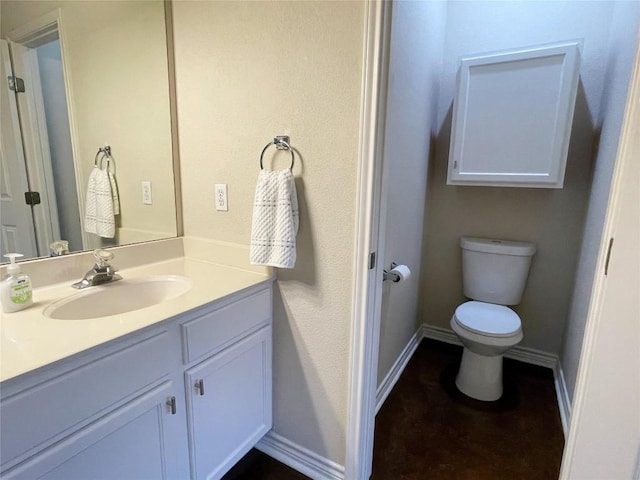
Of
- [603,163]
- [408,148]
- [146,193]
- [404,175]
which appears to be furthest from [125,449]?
[603,163]

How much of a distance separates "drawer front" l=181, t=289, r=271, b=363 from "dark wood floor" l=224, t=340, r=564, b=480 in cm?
67

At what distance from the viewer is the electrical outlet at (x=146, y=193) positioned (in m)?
1.45

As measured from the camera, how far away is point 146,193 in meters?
1.46

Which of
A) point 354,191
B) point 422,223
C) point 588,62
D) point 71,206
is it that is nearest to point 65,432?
point 71,206

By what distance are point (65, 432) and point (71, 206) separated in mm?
805

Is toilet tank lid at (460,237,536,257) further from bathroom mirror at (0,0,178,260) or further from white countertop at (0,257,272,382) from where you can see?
bathroom mirror at (0,0,178,260)

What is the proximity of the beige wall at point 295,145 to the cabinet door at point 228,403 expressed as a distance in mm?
82

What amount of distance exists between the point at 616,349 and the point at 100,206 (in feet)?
5.73

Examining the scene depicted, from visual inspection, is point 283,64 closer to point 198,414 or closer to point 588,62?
point 198,414

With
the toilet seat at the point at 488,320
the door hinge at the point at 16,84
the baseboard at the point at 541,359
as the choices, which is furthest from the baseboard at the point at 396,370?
the door hinge at the point at 16,84

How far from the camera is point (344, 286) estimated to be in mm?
1154

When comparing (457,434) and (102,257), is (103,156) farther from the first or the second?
(457,434)

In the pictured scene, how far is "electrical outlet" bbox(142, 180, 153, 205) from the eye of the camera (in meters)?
1.45

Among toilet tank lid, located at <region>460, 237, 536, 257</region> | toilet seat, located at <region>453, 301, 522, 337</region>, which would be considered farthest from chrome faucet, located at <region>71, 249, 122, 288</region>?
toilet tank lid, located at <region>460, 237, 536, 257</region>
